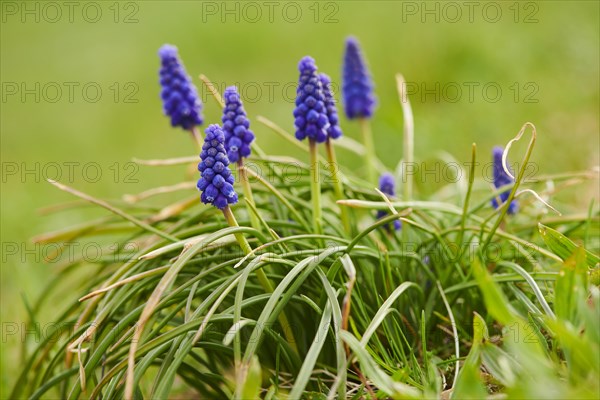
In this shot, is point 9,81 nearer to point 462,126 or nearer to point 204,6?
point 204,6

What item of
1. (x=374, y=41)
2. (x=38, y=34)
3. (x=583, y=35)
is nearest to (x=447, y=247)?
(x=583, y=35)

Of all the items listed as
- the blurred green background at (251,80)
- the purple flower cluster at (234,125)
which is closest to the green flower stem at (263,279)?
the purple flower cluster at (234,125)

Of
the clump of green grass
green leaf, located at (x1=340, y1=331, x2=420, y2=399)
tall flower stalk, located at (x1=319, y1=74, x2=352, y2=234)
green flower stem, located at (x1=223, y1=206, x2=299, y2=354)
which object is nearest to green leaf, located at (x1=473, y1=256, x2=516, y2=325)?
the clump of green grass

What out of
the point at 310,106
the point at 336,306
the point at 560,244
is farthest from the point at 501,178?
the point at 336,306

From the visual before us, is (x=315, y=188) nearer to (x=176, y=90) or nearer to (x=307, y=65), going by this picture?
(x=307, y=65)

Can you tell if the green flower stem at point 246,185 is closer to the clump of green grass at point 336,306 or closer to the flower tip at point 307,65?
the clump of green grass at point 336,306

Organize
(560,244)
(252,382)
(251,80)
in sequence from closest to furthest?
(252,382) → (560,244) → (251,80)
